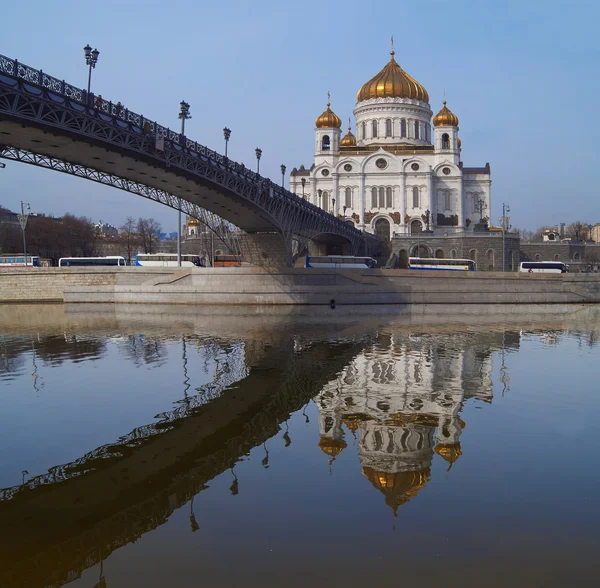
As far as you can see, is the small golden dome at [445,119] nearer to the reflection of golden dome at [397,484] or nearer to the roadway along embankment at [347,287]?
the roadway along embankment at [347,287]

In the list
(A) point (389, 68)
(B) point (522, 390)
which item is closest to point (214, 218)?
(B) point (522, 390)

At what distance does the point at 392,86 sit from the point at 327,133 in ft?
32.8

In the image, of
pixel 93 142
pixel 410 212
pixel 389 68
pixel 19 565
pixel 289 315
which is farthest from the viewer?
pixel 389 68

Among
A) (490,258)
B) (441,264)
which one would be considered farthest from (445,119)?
(441,264)

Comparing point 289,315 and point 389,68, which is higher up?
point 389,68

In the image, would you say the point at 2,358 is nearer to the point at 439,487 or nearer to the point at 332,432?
the point at 332,432

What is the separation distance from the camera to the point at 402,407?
14.8m

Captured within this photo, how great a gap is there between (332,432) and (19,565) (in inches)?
261

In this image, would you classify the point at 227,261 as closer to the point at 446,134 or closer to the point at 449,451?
the point at 446,134

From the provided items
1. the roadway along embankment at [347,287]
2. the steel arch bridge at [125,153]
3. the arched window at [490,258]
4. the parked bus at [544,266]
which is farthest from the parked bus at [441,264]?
the steel arch bridge at [125,153]

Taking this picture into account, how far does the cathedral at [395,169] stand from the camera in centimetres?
7656

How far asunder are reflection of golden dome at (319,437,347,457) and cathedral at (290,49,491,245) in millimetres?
62777

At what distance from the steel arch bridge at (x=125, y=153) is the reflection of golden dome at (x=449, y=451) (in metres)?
15.1

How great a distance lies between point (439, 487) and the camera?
32.6 feet
